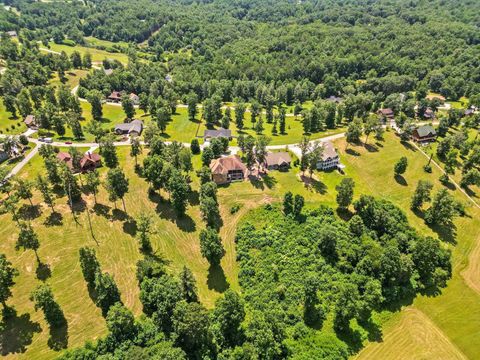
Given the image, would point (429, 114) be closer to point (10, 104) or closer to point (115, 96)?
point (115, 96)

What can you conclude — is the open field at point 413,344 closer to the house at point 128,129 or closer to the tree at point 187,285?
the tree at point 187,285

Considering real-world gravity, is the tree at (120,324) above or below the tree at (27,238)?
below

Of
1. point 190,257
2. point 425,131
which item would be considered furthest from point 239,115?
point 190,257

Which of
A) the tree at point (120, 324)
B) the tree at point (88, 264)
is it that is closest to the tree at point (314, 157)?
the tree at point (88, 264)

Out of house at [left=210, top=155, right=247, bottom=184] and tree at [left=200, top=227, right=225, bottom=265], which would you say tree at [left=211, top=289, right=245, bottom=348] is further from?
house at [left=210, top=155, right=247, bottom=184]

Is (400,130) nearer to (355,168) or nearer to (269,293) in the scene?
(355,168)

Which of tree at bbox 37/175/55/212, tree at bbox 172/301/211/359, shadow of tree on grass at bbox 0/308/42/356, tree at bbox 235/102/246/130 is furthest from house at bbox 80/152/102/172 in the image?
tree at bbox 172/301/211/359
